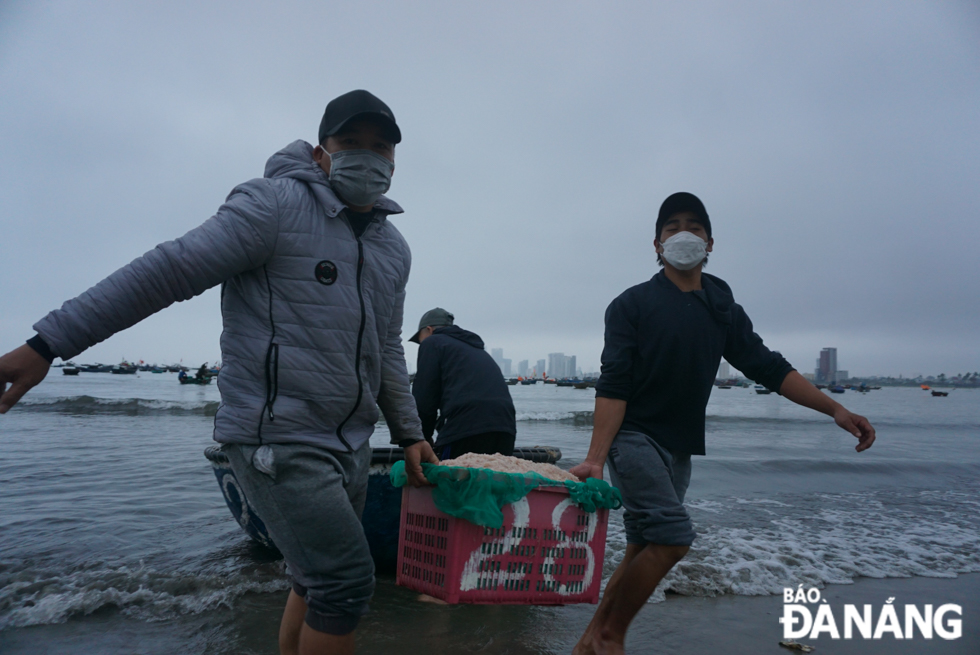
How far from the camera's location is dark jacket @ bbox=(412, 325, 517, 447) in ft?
14.9

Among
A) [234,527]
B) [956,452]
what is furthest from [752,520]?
[956,452]

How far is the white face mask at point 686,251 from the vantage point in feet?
10.7

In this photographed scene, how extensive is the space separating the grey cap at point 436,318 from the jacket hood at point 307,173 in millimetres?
2794

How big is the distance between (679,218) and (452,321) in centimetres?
248

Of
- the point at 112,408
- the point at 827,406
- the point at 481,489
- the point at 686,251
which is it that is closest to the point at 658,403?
the point at 686,251

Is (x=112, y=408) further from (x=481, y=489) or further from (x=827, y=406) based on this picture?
(x=827, y=406)

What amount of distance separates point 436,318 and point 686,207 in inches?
102

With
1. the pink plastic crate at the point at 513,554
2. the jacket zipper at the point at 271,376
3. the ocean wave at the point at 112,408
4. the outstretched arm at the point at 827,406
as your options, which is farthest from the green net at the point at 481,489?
the ocean wave at the point at 112,408

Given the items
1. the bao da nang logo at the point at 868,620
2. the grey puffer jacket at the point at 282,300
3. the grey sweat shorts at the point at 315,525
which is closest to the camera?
the grey puffer jacket at the point at 282,300

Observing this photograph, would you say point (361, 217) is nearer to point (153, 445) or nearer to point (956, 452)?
point (153, 445)

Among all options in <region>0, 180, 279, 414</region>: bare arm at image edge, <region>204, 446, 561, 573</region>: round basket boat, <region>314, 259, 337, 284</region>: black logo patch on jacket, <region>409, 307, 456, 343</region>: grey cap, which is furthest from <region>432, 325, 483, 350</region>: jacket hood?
<region>0, 180, 279, 414</region>: bare arm at image edge

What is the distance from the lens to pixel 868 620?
14.0 feet

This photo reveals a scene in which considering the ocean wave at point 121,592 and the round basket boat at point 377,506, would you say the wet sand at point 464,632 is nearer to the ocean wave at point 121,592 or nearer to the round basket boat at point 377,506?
the ocean wave at point 121,592

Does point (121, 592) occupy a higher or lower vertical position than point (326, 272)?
lower
